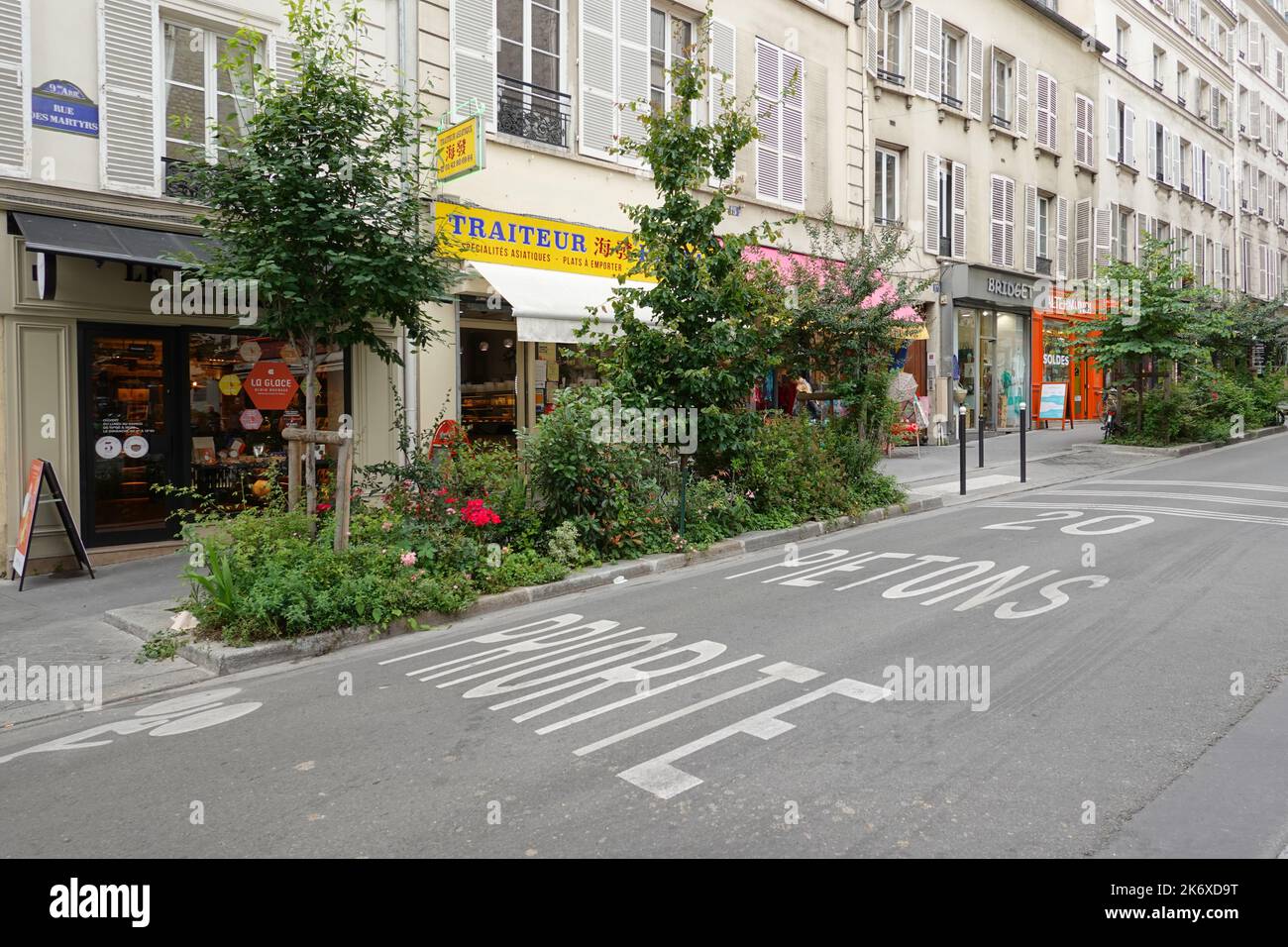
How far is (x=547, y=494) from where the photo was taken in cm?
899

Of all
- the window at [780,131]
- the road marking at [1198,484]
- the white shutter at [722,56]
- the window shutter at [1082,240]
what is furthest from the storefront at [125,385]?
the window shutter at [1082,240]

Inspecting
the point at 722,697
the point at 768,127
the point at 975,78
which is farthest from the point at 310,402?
the point at 975,78

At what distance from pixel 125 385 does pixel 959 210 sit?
1860cm

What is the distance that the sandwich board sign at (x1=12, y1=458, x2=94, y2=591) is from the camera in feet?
28.3

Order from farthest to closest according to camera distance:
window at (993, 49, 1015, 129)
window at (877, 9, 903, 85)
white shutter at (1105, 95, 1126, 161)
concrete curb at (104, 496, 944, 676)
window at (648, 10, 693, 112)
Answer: white shutter at (1105, 95, 1126, 161) < window at (993, 49, 1015, 129) < window at (877, 9, 903, 85) < window at (648, 10, 693, 112) < concrete curb at (104, 496, 944, 676)

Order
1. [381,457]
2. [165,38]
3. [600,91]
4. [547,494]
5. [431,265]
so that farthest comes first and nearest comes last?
[600,91] → [381,457] → [165,38] → [547,494] → [431,265]

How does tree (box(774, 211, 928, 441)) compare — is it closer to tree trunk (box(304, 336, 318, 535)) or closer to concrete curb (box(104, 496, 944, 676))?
concrete curb (box(104, 496, 944, 676))

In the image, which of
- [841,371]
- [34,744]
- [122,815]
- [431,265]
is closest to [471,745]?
[122,815]

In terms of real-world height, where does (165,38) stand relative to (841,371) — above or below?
above

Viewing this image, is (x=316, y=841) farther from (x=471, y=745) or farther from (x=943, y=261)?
(x=943, y=261)

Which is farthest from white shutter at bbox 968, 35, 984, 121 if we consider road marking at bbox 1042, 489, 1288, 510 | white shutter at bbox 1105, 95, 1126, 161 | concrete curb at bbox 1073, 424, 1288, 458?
road marking at bbox 1042, 489, 1288, 510

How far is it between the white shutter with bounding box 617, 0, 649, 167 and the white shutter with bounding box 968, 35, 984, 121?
10.9 m

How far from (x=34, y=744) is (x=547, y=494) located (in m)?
4.86
